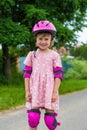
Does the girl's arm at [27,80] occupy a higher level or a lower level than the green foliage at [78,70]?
higher

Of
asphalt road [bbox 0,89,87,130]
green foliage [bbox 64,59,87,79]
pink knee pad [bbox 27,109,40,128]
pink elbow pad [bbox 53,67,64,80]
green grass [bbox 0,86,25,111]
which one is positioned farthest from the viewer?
green foliage [bbox 64,59,87,79]

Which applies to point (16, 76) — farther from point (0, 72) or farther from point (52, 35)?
point (52, 35)

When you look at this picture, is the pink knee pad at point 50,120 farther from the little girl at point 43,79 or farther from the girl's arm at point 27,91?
the girl's arm at point 27,91

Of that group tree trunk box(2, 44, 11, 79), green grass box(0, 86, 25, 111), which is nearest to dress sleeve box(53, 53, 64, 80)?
green grass box(0, 86, 25, 111)

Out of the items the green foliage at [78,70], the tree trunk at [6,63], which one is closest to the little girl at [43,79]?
the tree trunk at [6,63]

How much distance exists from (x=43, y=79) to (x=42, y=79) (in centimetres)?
1

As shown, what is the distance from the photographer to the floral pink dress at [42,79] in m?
6.29

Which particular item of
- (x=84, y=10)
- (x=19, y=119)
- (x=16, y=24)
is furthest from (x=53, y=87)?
(x=84, y=10)

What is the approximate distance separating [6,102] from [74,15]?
424 inches

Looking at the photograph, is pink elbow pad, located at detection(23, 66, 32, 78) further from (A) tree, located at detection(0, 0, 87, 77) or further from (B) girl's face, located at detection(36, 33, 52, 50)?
(A) tree, located at detection(0, 0, 87, 77)

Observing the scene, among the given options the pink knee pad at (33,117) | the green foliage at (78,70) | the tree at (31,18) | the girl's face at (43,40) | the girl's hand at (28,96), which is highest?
the girl's face at (43,40)

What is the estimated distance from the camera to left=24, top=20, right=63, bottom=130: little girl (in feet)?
20.6

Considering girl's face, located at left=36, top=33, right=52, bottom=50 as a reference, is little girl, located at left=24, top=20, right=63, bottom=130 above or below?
below

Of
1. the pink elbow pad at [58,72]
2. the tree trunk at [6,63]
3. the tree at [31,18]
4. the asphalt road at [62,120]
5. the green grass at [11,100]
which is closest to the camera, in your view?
the pink elbow pad at [58,72]
